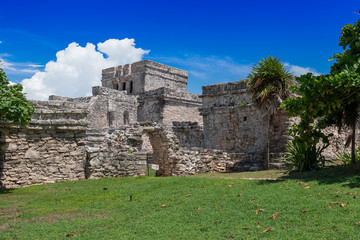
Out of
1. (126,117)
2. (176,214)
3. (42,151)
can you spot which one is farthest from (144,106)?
(176,214)

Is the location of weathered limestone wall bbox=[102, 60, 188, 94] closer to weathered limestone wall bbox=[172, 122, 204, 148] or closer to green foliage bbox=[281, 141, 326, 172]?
weathered limestone wall bbox=[172, 122, 204, 148]

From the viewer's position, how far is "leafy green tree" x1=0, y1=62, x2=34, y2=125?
9.09 m

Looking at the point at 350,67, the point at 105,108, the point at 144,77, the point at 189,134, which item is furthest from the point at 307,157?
the point at 144,77

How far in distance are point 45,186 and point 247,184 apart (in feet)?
20.7

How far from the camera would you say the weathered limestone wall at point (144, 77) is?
3384 cm

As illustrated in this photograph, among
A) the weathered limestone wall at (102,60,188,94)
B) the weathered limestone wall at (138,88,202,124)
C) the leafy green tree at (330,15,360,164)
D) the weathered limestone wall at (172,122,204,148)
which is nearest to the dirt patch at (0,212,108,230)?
the leafy green tree at (330,15,360,164)

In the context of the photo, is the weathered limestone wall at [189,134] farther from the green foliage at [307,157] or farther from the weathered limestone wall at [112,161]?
the green foliage at [307,157]

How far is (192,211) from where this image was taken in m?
6.79

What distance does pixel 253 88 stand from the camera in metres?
15.3

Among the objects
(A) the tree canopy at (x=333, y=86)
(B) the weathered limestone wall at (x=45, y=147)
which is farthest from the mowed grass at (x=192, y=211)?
(A) the tree canopy at (x=333, y=86)

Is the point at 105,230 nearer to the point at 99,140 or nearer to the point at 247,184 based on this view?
the point at 247,184

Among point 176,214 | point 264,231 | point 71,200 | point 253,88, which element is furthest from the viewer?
point 253,88

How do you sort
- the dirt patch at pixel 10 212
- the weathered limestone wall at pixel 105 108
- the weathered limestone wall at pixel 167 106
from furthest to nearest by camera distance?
the weathered limestone wall at pixel 167 106
the weathered limestone wall at pixel 105 108
the dirt patch at pixel 10 212

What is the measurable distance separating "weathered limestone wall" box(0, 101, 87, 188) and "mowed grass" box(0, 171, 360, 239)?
118cm
